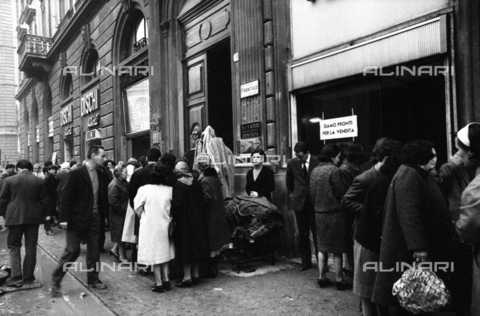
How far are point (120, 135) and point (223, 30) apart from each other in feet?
22.8

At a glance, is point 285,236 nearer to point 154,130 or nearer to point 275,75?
point 275,75

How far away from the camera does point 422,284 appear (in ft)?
9.41

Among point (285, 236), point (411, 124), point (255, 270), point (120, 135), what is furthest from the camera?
point (120, 135)

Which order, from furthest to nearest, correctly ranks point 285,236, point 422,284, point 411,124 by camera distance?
point 285,236, point 411,124, point 422,284

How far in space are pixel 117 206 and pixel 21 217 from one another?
1.65 metres

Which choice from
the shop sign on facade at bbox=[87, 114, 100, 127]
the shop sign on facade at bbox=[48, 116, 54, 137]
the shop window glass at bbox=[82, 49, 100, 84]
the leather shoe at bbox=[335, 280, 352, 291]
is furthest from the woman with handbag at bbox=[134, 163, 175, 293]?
the shop sign on facade at bbox=[48, 116, 54, 137]

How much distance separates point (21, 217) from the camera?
19.3 feet

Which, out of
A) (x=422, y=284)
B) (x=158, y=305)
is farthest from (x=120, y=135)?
(x=422, y=284)

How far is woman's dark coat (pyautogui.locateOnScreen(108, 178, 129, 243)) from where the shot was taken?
7.19m

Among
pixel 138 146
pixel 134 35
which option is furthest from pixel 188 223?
pixel 134 35

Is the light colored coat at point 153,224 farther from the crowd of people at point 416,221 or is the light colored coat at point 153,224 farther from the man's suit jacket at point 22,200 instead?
the crowd of people at point 416,221

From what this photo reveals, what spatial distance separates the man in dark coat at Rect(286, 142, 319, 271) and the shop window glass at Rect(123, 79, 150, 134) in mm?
8058

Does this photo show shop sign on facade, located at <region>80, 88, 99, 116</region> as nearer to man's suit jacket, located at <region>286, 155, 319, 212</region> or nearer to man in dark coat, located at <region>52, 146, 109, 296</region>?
man in dark coat, located at <region>52, 146, 109, 296</region>

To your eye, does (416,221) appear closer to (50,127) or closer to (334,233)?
(334,233)
